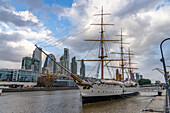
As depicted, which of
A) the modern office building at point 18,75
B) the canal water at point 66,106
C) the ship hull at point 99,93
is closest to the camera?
the canal water at point 66,106

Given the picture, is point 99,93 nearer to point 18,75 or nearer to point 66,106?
point 66,106

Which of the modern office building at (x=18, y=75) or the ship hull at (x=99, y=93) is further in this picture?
the modern office building at (x=18, y=75)

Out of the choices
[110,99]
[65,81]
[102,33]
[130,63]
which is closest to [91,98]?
[110,99]

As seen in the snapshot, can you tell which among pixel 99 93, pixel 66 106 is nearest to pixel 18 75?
pixel 66 106

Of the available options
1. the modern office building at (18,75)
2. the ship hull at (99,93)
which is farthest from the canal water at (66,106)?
the modern office building at (18,75)

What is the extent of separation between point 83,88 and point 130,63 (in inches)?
2050

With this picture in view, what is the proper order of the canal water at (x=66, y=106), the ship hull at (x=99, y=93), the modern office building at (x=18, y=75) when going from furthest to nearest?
the modern office building at (x=18, y=75) → the ship hull at (x=99, y=93) → the canal water at (x=66, y=106)

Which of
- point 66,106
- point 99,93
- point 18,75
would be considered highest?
point 18,75

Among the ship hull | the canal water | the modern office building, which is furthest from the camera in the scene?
the modern office building

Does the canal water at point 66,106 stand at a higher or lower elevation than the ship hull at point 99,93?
lower

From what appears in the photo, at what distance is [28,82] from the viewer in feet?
349

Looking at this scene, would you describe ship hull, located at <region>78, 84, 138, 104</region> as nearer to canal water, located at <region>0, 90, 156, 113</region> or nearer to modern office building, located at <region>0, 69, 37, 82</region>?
canal water, located at <region>0, 90, 156, 113</region>

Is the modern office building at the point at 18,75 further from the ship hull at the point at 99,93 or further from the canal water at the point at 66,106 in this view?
the ship hull at the point at 99,93

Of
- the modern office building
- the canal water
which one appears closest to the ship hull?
the canal water
